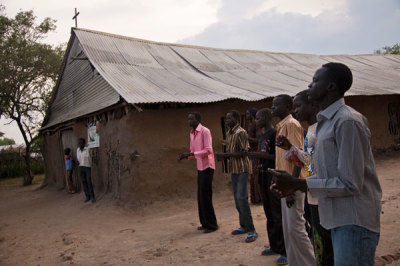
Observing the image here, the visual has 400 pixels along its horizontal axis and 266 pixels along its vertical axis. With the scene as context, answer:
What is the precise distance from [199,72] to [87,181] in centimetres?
449

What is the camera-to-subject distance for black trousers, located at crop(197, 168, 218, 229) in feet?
16.3

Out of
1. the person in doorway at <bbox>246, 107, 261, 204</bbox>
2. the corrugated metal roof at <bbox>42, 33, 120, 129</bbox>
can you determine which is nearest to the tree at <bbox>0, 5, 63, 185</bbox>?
→ the corrugated metal roof at <bbox>42, 33, 120, 129</bbox>

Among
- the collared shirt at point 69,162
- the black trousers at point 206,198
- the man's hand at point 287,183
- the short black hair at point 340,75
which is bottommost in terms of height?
the black trousers at point 206,198

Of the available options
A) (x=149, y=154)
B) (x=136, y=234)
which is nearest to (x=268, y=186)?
(x=136, y=234)

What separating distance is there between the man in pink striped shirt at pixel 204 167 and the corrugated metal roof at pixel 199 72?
6.78ft

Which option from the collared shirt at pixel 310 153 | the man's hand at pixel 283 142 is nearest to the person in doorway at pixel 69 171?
the man's hand at pixel 283 142

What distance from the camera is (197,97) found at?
7.52m

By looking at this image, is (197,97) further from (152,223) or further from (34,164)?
(34,164)

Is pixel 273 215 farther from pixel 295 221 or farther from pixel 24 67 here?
pixel 24 67

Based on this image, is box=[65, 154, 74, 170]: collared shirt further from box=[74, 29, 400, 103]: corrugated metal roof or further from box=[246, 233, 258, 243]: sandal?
box=[246, 233, 258, 243]: sandal

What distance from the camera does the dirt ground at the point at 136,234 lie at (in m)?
4.00

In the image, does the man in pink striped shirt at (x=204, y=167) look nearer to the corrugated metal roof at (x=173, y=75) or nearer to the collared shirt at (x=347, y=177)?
the corrugated metal roof at (x=173, y=75)

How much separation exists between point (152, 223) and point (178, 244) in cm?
169

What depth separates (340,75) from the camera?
5.74 ft
